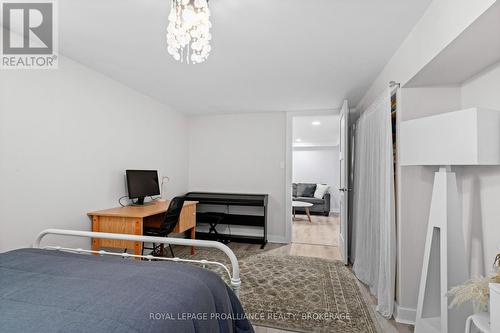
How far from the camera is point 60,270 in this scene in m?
1.21

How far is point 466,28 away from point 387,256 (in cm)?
175

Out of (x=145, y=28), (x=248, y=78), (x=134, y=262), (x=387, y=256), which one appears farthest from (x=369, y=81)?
(x=134, y=262)

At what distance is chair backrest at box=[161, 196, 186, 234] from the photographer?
2.78 meters

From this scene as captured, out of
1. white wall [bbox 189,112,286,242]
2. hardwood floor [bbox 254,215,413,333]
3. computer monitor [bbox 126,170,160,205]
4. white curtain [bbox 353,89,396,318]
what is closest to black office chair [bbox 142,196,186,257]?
computer monitor [bbox 126,170,160,205]

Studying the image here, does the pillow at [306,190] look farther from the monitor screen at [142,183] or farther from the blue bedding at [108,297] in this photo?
the blue bedding at [108,297]

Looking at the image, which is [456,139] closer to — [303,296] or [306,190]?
[303,296]

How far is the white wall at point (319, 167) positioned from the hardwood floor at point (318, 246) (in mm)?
1738

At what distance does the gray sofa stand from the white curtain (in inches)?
158

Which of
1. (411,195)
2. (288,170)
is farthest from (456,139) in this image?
(288,170)

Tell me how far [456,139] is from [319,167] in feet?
22.6

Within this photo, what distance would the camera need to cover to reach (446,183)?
159 centimetres

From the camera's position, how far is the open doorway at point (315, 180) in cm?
480

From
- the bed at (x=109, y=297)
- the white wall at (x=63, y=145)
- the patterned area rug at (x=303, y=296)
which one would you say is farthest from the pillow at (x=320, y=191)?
the bed at (x=109, y=297)

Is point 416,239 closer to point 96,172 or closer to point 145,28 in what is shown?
point 145,28
